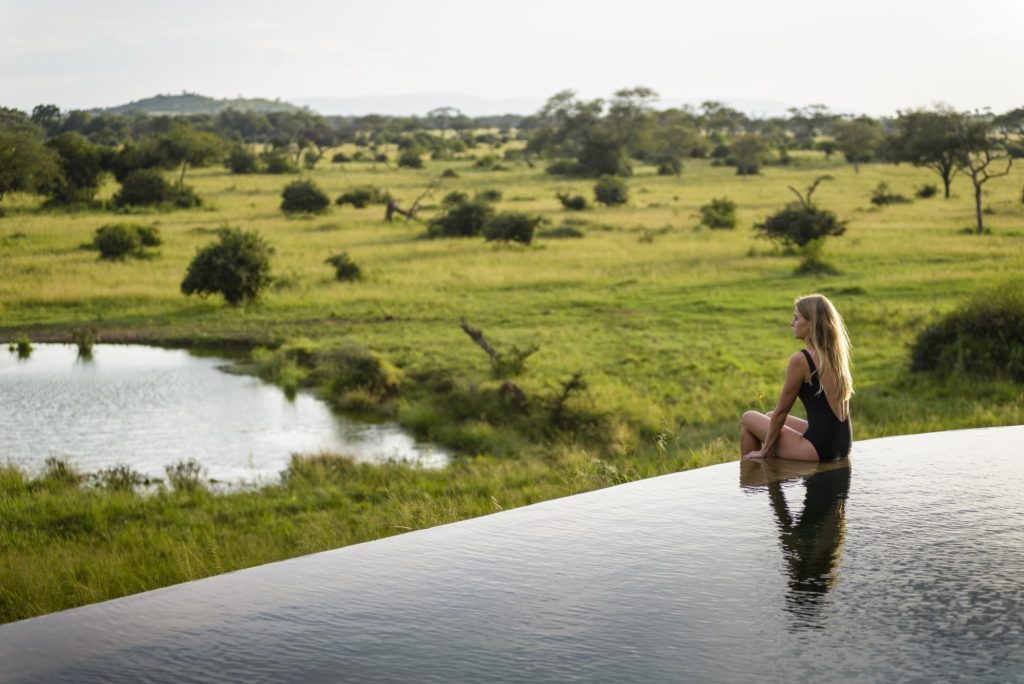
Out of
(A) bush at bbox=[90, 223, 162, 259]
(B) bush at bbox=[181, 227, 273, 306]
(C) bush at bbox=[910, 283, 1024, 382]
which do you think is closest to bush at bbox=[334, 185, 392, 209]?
(A) bush at bbox=[90, 223, 162, 259]

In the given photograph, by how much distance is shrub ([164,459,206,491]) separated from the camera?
11953 millimetres

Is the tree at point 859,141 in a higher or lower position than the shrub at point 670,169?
higher

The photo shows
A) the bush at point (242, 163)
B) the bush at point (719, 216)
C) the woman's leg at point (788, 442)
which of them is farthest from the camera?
the bush at point (242, 163)

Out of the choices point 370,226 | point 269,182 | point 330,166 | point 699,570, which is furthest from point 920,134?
point 699,570

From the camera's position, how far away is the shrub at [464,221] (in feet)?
126

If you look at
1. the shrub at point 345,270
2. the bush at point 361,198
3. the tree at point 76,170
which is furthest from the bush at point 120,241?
the bush at point 361,198

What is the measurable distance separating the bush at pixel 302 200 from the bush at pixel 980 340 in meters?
31.9

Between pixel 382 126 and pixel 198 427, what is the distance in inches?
4152

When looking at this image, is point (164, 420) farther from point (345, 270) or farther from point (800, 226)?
point (800, 226)

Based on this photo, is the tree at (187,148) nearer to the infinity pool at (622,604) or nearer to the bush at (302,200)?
the bush at (302,200)

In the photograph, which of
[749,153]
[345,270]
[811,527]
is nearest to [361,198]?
[345,270]

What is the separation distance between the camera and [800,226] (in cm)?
3316

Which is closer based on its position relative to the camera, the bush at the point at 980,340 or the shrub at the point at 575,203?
the bush at the point at 980,340

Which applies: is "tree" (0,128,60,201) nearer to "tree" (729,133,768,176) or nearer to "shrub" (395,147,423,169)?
"shrub" (395,147,423,169)
